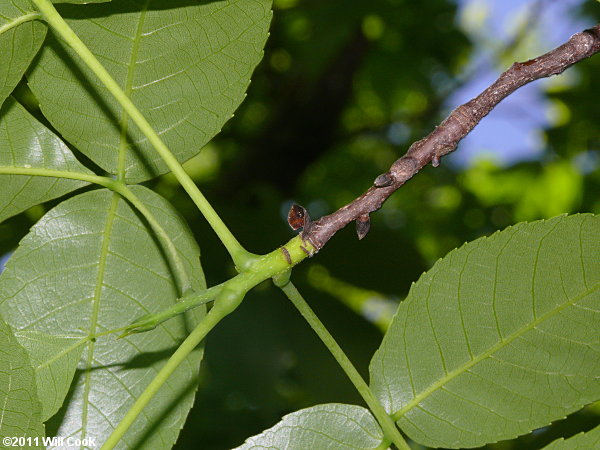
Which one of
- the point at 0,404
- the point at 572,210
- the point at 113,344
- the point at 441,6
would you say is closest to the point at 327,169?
the point at 441,6

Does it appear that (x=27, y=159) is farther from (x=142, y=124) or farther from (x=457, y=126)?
(x=457, y=126)

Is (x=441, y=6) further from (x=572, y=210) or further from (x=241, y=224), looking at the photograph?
(x=241, y=224)

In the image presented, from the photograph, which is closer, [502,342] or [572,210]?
[502,342]

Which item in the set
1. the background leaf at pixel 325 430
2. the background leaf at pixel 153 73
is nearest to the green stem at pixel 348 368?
the background leaf at pixel 325 430

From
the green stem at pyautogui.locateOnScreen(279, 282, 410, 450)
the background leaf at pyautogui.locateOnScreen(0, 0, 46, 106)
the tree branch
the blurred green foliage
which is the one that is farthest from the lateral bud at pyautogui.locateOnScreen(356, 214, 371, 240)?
the blurred green foliage

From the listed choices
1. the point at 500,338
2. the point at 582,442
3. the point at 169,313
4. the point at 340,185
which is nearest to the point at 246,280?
the point at 169,313

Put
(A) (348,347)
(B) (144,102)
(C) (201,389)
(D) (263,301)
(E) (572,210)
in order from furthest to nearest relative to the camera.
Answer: (E) (572,210) → (C) (201,389) → (D) (263,301) → (A) (348,347) → (B) (144,102)

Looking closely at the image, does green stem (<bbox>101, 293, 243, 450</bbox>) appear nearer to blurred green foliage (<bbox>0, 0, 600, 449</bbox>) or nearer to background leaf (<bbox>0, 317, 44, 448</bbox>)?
background leaf (<bbox>0, 317, 44, 448</bbox>)
